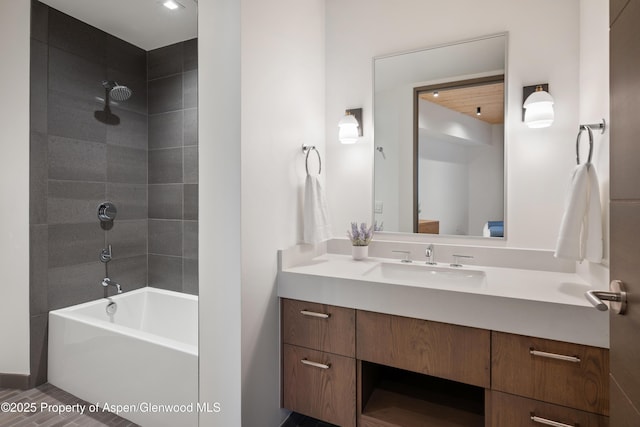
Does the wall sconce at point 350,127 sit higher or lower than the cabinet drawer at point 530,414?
higher

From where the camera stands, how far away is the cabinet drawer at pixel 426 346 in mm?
1303

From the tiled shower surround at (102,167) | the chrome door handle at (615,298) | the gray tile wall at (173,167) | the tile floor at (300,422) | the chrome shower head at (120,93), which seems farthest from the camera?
the gray tile wall at (173,167)

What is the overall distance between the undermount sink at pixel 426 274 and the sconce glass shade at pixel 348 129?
33.4 inches

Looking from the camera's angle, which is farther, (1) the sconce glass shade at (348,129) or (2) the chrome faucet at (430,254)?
(1) the sconce glass shade at (348,129)

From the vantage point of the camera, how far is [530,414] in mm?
1222

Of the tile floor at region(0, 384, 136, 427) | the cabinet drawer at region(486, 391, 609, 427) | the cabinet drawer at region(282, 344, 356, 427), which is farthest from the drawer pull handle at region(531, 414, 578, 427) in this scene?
the tile floor at region(0, 384, 136, 427)

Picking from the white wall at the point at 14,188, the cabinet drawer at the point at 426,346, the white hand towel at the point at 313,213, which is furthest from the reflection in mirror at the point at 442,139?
the white wall at the point at 14,188

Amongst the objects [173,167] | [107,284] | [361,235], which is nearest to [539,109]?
[361,235]

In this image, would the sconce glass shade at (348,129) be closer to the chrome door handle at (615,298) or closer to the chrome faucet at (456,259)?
the chrome faucet at (456,259)

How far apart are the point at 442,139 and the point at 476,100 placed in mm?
280

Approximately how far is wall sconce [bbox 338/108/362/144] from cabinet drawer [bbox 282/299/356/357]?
1.12 metres

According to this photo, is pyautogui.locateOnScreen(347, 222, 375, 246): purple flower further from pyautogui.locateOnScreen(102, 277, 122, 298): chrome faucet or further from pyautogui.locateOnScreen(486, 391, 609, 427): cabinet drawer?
pyautogui.locateOnScreen(102, 277, 122, 298): chrome faucet

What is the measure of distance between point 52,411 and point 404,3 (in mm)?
3318

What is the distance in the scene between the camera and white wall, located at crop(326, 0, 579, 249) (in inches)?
65.1
